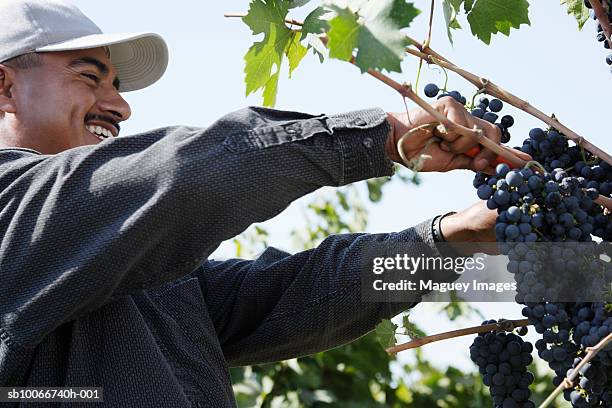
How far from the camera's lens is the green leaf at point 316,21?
2043mm

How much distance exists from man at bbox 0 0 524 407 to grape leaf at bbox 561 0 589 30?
1.58ft

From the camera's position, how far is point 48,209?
2076 millimetres

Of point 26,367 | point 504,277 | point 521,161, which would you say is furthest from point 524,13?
point 26,367

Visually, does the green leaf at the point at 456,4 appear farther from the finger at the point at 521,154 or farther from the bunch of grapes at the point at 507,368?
the bunch of grapes at the point at 507,368

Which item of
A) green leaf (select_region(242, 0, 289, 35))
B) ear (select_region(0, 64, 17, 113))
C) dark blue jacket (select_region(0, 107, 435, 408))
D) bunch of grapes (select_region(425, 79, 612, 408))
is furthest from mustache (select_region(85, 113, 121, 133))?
bunch of grapes (select_region(425, 79, 612, 408))

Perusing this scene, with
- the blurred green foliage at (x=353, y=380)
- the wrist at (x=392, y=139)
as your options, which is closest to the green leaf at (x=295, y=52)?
the wrist at (x=392, y=139)

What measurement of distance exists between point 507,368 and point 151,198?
Result: 0.80 m

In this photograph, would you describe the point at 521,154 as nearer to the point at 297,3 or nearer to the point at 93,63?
the point at 297,3

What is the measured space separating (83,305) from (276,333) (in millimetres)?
793

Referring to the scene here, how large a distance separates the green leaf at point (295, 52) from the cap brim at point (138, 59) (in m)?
0.70

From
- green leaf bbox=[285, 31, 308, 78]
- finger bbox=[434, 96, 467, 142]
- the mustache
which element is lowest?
the mustache

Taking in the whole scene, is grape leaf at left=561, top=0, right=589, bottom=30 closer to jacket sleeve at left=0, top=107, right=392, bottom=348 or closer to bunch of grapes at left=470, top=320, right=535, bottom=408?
jacket sleeve at left=0, top=107, right=392, bottom=348

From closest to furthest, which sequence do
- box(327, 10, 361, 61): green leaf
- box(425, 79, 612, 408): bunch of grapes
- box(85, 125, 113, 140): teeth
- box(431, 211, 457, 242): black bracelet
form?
box(327, 10, 361, 61): green leaf
box(425, 79, 612, 408): bunch of grapes
box(431, 211, 457, 242): black bracelet
box(85, 125, 113, 140): teeth

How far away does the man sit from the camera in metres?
2.02
